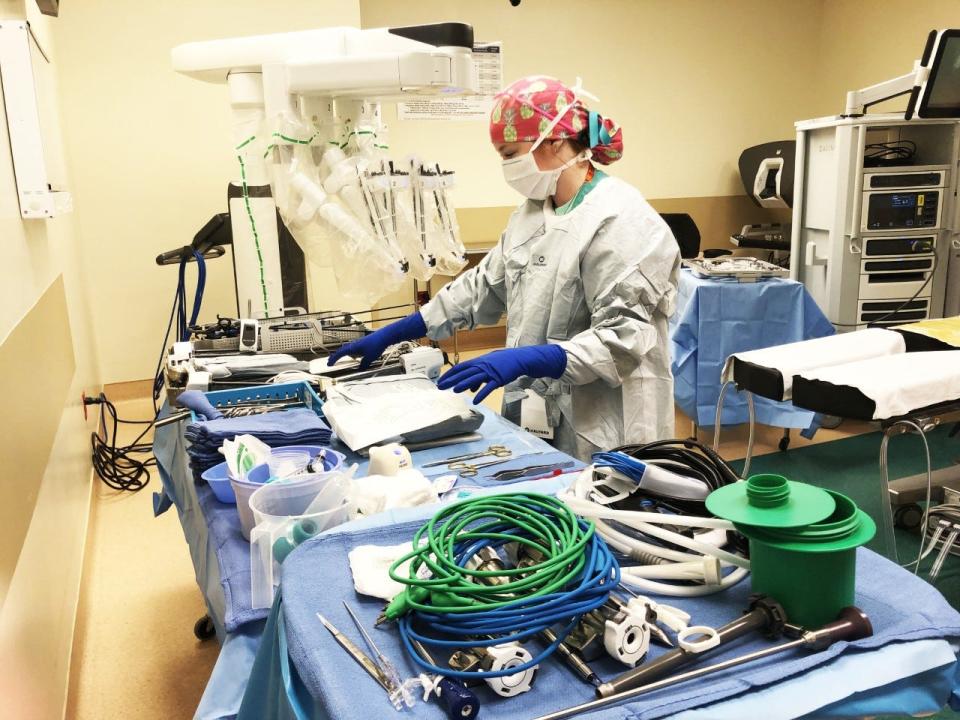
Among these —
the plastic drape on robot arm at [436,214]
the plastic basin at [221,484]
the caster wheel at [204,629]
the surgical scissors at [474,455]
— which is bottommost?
the caster wheel at [204,629]

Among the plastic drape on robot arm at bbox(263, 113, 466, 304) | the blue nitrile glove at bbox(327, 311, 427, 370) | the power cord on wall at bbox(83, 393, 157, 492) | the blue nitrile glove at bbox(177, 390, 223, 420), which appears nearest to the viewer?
the blue nitrile glove at bbox(177, 390, 223, 420)

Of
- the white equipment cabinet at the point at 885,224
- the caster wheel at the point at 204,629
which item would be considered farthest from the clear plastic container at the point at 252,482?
the white equipment cabinet at the point at 885,224

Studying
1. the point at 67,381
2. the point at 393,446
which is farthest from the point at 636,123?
the point at 393,446

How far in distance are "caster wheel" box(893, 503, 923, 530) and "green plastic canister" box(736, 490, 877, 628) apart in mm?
2338

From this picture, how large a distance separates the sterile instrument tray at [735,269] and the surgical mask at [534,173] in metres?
1.81

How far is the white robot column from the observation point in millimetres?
2562

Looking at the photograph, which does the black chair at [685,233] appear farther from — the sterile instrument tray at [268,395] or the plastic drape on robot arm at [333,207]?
the sterile instrument tray at [268,395]

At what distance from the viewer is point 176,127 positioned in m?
4.31

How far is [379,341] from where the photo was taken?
7.13ft

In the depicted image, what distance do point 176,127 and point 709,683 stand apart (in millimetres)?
4302

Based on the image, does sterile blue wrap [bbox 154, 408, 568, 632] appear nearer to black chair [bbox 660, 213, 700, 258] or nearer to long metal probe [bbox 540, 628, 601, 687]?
long metal probe [bbox 540, 628, 601, 687]

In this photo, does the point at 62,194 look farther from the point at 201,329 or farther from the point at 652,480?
the point at 652,480

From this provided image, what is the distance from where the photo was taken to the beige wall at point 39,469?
154 cm

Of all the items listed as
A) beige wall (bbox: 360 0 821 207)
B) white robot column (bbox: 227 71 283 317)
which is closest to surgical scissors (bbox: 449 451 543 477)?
white robot column (bbox: 227 71 283 317)
